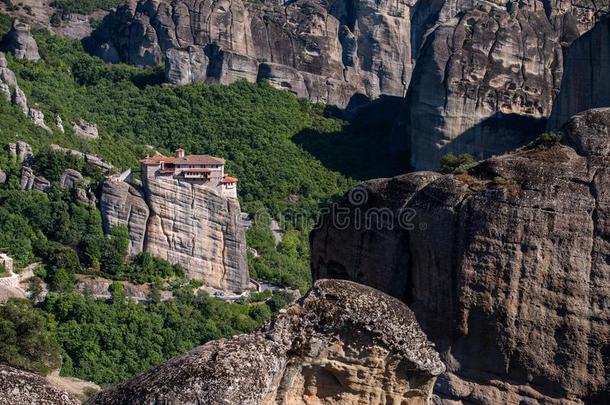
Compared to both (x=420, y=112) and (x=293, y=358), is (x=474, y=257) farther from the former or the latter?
(x=420, y=112)

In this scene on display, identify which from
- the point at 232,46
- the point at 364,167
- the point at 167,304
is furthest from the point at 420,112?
the point at 167,304

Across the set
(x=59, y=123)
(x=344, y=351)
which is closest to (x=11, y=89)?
(x=59, y=123)

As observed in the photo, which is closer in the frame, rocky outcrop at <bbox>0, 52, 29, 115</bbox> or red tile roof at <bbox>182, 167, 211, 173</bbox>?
red tile roof at <bbox>182, 167, 211, 173</bbox>

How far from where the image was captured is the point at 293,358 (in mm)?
11031

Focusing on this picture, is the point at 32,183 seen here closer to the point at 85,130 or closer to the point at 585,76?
the point at 85,130

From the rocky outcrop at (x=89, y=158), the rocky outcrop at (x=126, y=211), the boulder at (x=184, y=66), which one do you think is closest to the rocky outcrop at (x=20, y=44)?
the boulder at (x=184, y=66)

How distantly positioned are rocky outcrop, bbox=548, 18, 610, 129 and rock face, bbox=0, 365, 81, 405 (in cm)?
4197

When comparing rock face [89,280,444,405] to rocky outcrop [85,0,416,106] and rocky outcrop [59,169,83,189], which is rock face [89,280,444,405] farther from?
rocky outcrop [85,0,416,106]

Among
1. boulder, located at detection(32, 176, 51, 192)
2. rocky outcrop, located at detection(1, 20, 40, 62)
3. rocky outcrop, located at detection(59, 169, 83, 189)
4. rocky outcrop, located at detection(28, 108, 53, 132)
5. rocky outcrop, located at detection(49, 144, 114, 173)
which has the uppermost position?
rocky outcrop, located at detection(1, 20, 40, 62)

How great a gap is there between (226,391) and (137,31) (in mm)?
68810

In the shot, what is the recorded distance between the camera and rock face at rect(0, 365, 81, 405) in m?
9.36

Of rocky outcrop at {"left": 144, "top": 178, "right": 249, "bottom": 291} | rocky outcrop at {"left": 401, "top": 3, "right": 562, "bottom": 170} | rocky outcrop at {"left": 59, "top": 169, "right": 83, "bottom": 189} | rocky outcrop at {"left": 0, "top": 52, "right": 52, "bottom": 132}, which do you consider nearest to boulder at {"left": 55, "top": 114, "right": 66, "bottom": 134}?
rocky outcrop at {"left": 0, "top": 52, "right": 52, "bottom": 132}

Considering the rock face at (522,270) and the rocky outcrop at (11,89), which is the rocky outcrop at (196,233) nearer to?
the rocky outcrop at (11,89)

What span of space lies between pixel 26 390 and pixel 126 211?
4088 cm
